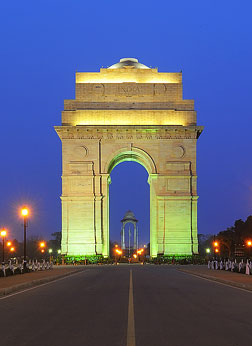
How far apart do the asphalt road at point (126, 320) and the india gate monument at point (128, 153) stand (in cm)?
4205

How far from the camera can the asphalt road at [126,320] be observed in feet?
33.8

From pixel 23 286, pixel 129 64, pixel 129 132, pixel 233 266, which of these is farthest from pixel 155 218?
pixel 23 286

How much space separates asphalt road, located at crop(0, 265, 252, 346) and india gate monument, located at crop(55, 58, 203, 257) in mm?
42053

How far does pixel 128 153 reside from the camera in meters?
64.1

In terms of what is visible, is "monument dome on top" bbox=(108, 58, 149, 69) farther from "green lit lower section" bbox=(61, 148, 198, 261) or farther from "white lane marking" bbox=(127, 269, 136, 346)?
"white lane marking" bbox=(127, 269, 136, 346)

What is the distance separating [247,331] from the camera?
11.2 metres

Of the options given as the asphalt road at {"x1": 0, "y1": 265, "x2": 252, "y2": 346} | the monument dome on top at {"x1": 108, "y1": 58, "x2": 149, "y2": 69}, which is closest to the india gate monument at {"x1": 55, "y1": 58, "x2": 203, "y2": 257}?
the monument dome on top at {"x1": 108, "y1": 58, "x2": 149, "y2": 69}

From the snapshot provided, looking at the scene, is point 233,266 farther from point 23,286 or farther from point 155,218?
point 155,218

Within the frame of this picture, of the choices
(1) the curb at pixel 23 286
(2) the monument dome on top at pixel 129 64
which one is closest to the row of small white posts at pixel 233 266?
(1) the curb at pixel 23 286

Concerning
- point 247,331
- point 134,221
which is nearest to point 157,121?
point 134,221

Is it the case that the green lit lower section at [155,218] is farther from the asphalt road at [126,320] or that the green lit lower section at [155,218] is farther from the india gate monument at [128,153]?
the asphalt road at [126,320]

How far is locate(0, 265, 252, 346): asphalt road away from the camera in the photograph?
33.8 ft

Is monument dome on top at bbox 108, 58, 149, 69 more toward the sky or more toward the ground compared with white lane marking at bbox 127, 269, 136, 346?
more toward the sky

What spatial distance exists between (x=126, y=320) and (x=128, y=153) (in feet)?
169
